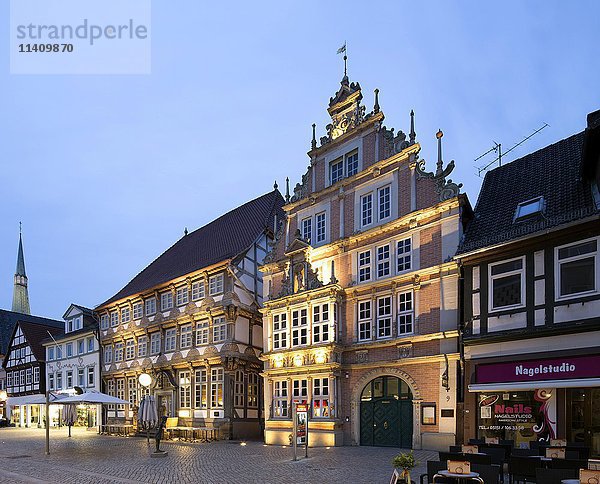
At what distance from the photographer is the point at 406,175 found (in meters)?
22.8

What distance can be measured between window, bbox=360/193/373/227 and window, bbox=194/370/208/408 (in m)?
14.0

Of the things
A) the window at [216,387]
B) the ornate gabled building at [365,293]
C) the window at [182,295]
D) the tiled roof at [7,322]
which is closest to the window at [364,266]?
the ornate gabled building at [365,293]

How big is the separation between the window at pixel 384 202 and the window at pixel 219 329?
12.0 m

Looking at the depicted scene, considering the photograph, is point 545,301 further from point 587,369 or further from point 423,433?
point 423,433

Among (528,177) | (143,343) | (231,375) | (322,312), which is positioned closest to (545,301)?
(528,177)

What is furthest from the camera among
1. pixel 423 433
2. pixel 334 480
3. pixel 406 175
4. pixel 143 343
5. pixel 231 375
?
pixel 143 343

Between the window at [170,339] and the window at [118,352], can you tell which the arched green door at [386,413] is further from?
the window at [118,352]

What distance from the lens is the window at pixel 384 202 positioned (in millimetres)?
23406

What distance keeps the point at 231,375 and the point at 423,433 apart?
13.1 metres

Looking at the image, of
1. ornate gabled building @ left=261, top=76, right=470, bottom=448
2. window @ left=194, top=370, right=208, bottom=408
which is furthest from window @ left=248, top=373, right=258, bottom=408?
ornate gabled building @ left=261, top=76, right=470, bottom=448

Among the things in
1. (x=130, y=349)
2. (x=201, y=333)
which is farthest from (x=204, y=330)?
(x=130, y=349)

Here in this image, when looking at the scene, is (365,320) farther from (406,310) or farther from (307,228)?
(307,228)

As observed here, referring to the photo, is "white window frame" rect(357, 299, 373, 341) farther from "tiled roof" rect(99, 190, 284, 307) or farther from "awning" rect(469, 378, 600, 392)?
"tiled roof" rect(99, 190, 284, 307)

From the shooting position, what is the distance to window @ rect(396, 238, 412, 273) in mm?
22188
